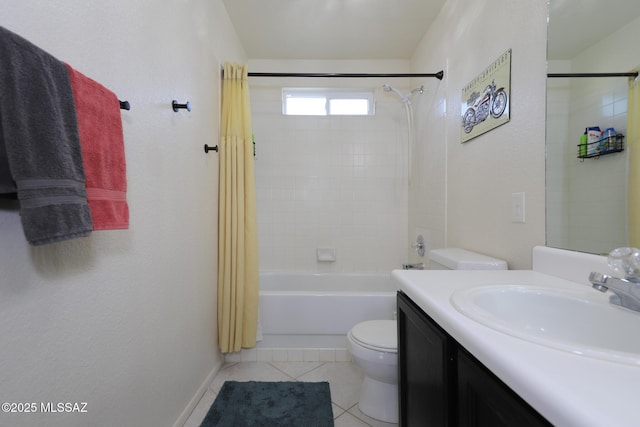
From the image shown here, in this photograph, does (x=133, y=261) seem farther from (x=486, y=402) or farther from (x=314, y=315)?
(x=314, y=315)

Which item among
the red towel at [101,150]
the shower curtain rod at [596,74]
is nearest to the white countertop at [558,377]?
the shower curtain rod at [596,74]

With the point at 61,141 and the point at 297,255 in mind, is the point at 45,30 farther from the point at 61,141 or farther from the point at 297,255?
the point at 297,255

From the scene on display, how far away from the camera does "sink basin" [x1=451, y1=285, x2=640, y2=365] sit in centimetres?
63

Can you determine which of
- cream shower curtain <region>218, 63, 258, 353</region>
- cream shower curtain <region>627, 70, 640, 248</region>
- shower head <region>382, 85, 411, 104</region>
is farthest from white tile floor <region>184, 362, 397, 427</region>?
shower head <region>382, 85, 411, 104</region>

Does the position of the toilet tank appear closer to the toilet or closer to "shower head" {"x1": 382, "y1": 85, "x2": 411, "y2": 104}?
the toilet

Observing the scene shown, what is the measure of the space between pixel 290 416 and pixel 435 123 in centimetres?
214

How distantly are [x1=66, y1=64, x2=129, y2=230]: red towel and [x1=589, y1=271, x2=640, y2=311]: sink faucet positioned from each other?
1286 millimetres

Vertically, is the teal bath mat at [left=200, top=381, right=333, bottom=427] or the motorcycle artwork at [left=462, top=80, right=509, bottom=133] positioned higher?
the motorcycle artwork at [left=462, top=80, right=509, bottom=133]

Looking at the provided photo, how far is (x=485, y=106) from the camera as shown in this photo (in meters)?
1.45

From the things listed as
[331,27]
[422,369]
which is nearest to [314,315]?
[422,369]

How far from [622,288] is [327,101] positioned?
258 cm

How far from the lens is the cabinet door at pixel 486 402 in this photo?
0.45 m

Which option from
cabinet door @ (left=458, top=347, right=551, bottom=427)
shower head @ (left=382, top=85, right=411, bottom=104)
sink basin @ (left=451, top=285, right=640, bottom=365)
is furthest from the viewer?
shower head @ (left=382, top=85, right=411, bottom=104)

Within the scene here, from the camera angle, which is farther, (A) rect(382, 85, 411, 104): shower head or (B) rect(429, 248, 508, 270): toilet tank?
(A) rect(382, 85, 411, 104): shower head
